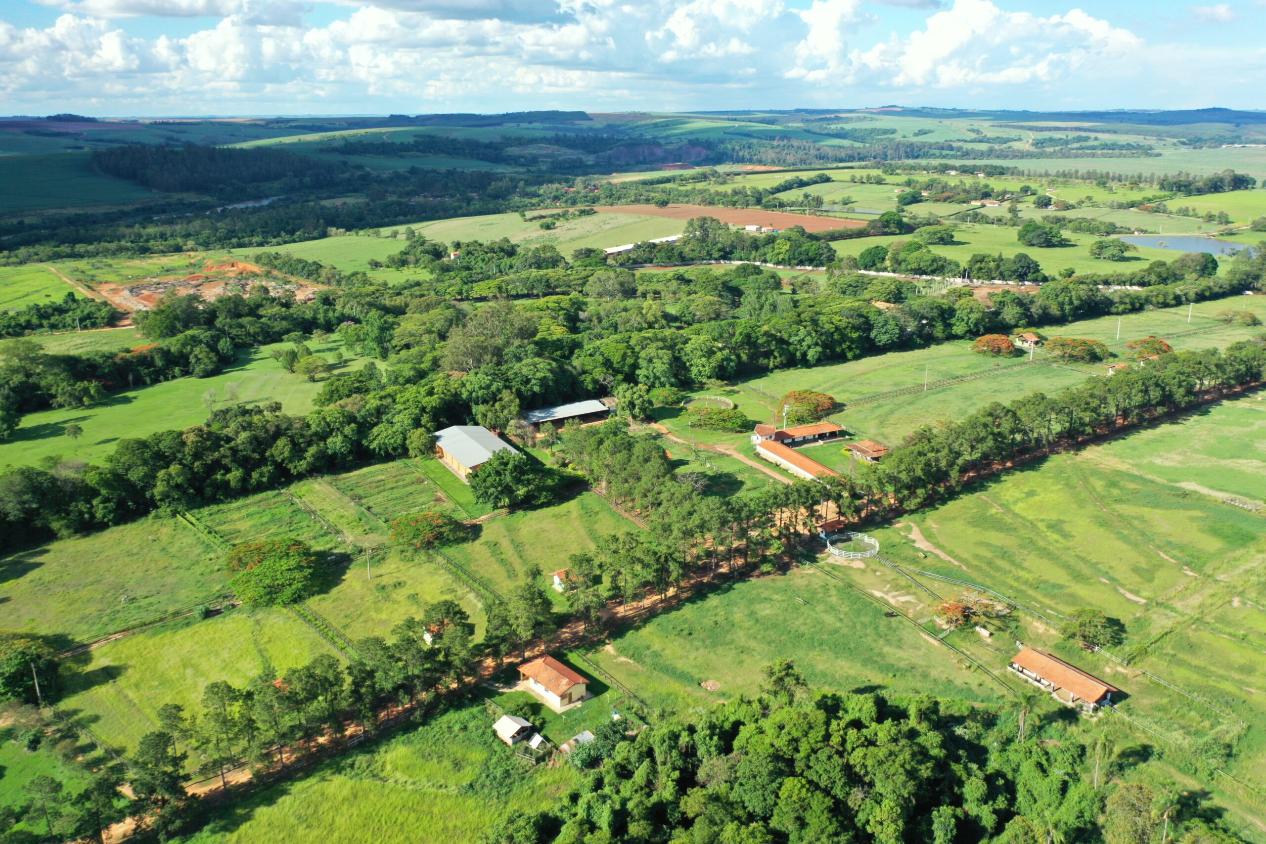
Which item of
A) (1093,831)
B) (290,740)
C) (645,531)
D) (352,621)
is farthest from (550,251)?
(1093,831)

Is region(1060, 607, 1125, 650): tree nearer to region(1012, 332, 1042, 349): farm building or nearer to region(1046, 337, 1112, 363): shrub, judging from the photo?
region(1046, 337, 1112, 363): shrub

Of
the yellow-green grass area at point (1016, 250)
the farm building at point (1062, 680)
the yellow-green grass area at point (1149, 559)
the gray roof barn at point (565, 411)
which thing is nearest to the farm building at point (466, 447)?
the gray roof barn at point (565, 411)

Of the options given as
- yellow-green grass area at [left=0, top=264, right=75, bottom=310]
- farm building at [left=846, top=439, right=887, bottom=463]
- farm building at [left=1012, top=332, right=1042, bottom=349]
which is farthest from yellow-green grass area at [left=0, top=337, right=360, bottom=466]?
farm building at [left=1012, top=332, right=1042, bottom=349]

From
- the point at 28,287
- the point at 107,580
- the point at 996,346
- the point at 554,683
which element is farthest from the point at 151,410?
the point at 996,346

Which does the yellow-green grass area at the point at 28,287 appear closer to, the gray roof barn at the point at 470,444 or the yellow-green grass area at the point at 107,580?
the yellow-green grass area at the point at 107,580

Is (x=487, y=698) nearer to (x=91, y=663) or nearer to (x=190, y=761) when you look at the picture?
(x=190, y=761)

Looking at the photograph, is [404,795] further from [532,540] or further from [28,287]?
[28,287]
